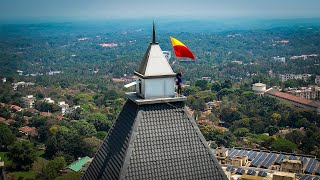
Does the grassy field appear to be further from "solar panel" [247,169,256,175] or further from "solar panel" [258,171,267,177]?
"solar panel" [258,171,267,177]

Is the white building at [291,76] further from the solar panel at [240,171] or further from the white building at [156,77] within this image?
the white building at [156,77]

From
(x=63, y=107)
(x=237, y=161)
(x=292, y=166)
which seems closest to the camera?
(x=292, y=166)

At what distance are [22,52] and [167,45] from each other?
172ft

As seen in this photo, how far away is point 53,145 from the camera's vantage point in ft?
127

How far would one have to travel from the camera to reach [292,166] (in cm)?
2805

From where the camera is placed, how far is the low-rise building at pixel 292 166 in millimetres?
27859

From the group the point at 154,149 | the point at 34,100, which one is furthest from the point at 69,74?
the point at 154,149

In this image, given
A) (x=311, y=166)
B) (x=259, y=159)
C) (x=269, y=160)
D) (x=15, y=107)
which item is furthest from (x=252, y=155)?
(x=15, y=107)

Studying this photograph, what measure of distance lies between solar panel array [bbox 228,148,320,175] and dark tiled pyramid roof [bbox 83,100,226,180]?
2143 centimetres

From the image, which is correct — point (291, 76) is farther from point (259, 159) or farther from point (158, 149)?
point (158, 149)

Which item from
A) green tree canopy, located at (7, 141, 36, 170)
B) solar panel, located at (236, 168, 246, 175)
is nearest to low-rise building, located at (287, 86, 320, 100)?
solar panel, located at (236, 168, 246, 175)

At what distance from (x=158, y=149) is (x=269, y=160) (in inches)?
928

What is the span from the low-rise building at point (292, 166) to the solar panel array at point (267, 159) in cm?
66

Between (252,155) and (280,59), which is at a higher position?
(252,155)
